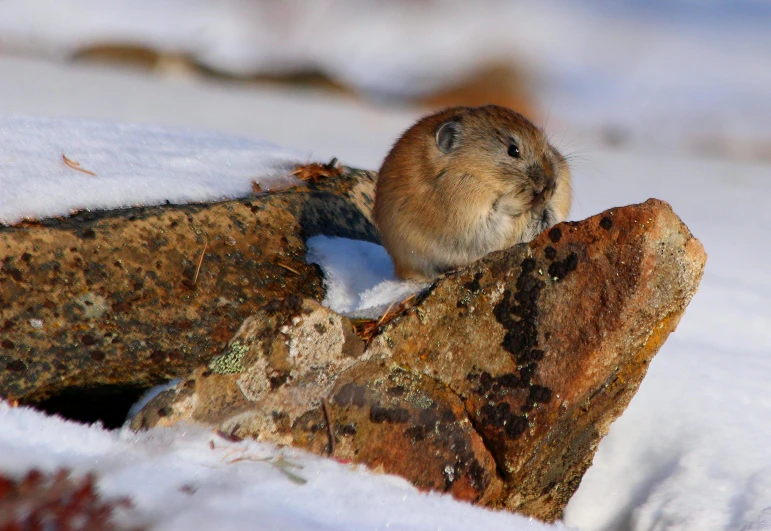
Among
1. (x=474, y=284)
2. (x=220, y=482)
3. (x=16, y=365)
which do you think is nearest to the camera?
(x=220, y=482)

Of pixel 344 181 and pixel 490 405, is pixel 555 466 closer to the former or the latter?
pixel 490 405

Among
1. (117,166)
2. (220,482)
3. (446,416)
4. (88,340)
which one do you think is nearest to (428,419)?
(446,416)

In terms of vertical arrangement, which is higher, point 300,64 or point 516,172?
point 300,64

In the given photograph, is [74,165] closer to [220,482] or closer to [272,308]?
[272,308]

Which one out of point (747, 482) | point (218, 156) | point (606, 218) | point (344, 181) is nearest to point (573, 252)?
point (606, 218)

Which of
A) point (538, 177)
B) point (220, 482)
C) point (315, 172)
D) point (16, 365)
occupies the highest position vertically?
point (538, 177)
